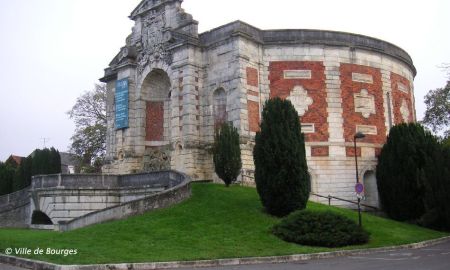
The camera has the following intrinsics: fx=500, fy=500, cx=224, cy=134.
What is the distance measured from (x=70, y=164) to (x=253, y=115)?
4921 centimetres

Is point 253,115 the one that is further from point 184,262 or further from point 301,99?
point 184,262

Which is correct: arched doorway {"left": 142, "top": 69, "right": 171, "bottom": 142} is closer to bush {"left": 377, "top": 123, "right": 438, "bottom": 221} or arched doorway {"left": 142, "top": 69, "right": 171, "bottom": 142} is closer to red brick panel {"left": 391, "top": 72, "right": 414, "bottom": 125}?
bush {"left": 377, "top": 123, "right": 438, "bottom": 221}

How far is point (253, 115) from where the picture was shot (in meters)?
31.5

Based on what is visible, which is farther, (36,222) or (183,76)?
(183,76)

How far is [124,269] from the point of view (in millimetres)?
14289

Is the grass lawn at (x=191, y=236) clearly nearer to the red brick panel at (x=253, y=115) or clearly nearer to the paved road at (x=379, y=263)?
the paved road at (x=379, y=263)

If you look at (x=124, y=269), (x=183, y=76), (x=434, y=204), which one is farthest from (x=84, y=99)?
(x=124, y=269)

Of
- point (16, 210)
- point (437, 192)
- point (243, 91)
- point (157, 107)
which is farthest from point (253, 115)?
point (16, 210)

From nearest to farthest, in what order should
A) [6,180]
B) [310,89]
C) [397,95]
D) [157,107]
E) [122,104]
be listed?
[310,89]
[122,104]
[157,107]
[397,95]
[6,180]

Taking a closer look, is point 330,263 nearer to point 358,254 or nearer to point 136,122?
point 358,254

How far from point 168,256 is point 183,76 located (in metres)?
18.3

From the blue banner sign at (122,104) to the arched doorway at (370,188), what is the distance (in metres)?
17.4

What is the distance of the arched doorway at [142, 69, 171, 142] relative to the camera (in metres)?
36.5

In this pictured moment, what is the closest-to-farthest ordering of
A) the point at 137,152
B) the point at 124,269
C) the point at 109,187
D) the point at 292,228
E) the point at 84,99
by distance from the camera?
the point at 124,269, the point at 292,228, the point at 109,187, the point at 137,152, the point at 84,99
